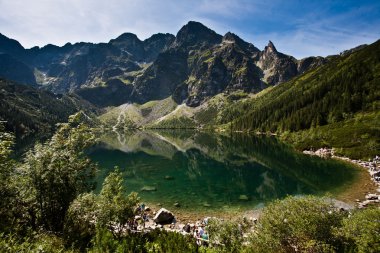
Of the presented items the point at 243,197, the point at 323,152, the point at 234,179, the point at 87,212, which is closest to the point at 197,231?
the point at 87,212

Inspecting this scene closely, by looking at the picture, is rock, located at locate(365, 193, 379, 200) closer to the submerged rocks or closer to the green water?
the green water

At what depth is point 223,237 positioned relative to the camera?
25.6m

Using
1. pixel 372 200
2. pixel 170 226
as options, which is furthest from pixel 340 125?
pixel 170 226

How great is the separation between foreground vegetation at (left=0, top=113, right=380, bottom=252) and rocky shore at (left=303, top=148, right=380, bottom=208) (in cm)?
3130

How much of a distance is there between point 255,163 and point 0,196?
9012 cm

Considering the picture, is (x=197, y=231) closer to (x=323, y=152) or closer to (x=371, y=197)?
(x=371, y=197)

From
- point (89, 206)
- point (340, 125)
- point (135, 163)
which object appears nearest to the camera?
point (89, 206)

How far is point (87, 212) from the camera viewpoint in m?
28.1

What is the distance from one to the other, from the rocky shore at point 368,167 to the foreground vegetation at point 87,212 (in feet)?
103

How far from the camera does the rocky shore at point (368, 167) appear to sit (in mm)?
49531

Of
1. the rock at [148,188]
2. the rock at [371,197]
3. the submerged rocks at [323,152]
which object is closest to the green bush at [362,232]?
the rock at [371,197]

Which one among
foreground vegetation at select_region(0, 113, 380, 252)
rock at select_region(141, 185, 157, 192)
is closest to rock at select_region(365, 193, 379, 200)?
foreground vegetation at select_region(0, 113, 380, 252)

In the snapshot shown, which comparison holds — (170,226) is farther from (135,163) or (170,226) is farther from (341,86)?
(341,86)

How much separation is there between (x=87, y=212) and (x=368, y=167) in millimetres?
78777
